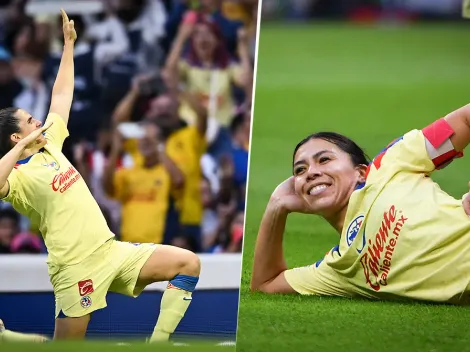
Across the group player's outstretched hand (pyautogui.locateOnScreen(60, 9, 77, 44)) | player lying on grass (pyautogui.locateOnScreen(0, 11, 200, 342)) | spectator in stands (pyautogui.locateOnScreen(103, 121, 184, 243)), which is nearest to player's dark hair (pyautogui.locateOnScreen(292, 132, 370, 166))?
spectator in stands (pyautogui.locateOnScreen(103, 121, 184, 243))

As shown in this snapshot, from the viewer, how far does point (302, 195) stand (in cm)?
269

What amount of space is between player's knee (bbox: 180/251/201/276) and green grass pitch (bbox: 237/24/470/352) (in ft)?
0.67

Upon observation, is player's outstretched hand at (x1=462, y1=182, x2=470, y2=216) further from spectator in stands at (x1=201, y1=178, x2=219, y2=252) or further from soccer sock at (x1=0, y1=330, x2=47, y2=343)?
soccer sock at (x1=0, y1=330, x2=47, y2=343)

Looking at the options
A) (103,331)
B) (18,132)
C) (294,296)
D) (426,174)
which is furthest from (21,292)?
(426,174)

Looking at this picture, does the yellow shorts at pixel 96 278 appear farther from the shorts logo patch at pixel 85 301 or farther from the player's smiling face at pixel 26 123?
the player's smiling face at pixel 26 123

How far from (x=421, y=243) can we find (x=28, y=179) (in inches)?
43.7

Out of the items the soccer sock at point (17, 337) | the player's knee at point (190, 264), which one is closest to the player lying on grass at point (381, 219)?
the player's knee at point (190, 264)

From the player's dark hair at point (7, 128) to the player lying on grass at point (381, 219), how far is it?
0.82 meters

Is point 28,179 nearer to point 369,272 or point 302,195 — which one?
point 302,195

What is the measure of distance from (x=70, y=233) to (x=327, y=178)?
2.52ft

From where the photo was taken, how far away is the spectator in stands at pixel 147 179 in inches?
106

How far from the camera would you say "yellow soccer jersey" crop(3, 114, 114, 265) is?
2.38m

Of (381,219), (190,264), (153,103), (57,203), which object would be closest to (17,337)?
(57,203)

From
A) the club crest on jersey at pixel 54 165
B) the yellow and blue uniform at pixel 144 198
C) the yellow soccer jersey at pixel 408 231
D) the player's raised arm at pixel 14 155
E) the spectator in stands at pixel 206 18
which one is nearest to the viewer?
the player's raised arm at pixel 14 155
